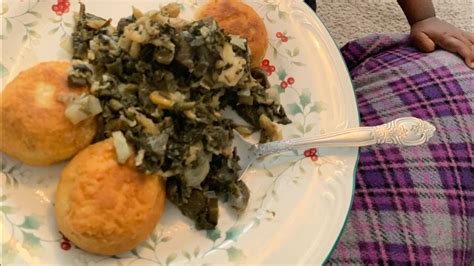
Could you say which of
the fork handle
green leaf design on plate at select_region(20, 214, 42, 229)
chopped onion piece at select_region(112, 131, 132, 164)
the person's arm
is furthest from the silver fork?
the person's arm

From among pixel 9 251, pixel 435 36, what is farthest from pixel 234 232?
pixel 435 36

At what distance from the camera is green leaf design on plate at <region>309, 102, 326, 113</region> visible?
3.12 ft

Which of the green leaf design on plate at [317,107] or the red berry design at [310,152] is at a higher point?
the green leaf design on plate at [317,107]

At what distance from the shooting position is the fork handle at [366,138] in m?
0.87

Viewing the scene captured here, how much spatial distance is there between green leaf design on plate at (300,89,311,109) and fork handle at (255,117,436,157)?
3.9 inches

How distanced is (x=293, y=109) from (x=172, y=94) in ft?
0.83

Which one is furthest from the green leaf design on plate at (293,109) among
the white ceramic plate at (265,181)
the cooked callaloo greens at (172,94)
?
the cooked callaloo greens at (172,94)

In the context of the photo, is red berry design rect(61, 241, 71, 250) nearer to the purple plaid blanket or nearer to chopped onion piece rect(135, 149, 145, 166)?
chopped onion piece rect(135, 149, 145, 166)

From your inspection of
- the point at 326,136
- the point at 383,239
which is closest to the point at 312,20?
the point at 326,136

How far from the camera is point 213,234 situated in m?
0.80

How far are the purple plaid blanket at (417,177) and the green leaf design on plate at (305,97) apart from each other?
15 cm

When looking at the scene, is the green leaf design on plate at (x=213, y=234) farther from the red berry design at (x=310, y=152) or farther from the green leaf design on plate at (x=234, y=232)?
the red berry design at (x=310, y=152)

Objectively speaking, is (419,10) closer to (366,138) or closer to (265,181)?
(366,138)

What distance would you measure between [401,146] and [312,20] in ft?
0.95
